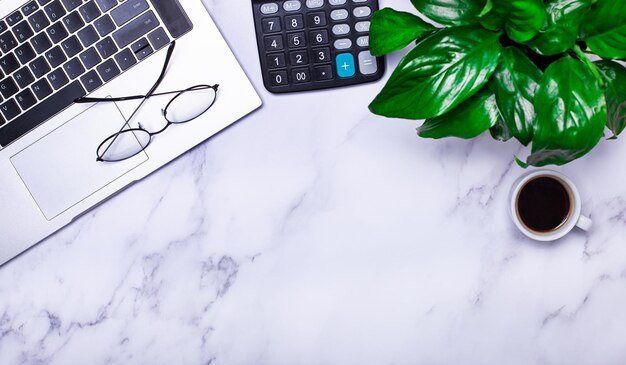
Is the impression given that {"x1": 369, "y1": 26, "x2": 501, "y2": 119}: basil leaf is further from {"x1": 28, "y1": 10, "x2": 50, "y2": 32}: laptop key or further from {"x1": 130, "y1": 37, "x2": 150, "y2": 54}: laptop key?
{"x1": 28, "y1": 10, "x2": 50, "y2": 32}: laptop key

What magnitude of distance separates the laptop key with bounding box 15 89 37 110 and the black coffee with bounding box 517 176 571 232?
21.9 inches

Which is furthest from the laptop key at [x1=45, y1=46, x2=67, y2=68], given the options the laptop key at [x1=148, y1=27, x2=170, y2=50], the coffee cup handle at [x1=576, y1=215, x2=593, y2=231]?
the coffee cup handle at [x1=576, y1=215, x2=593, y2=231]

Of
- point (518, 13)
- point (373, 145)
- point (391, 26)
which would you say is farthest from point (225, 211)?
point (518, 13)

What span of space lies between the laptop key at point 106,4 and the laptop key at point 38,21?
0.06 metres

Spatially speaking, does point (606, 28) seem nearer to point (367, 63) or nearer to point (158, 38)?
point (367, 63)

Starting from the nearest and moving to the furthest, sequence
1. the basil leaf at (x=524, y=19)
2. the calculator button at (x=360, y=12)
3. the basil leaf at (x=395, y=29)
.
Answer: the basil leaf at (x=524, y=19) < the basil leaf at (x=395, y=29) < the calculator button at (x=360, y=12)

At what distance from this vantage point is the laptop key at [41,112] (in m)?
0.77

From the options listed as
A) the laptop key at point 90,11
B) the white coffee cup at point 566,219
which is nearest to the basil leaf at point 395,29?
the white coffee cup at point 566,219

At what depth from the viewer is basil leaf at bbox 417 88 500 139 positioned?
2.06 ft

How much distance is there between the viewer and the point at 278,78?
77 centimetres

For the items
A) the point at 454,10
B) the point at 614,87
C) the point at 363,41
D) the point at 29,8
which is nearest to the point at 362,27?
the point at 363,41

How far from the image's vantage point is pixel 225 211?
2.64ft

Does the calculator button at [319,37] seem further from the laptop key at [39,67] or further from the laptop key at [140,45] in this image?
the laptop key at [39,67]

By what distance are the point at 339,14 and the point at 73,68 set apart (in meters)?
0.30
